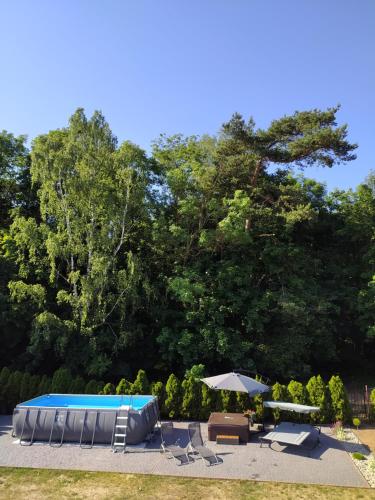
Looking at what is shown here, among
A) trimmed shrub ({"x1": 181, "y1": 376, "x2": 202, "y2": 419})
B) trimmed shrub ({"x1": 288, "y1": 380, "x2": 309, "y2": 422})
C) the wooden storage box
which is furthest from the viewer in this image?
trimmed shrub ({"x1": 181, "y1": 376, "x2": 202, "y2": 419})

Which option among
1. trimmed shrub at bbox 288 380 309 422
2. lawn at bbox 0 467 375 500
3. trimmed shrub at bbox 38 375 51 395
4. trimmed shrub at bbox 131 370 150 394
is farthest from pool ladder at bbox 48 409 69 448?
trimmed shrub at bbox 288 380 309 422

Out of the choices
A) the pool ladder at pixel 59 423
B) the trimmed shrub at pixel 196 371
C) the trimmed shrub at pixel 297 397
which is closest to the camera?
the pool ladder at pixel 59 423

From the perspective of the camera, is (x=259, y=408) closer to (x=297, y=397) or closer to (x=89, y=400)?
(x=297, y=397)

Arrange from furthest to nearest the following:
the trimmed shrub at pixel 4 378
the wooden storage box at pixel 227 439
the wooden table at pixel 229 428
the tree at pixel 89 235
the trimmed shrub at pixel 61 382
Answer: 1. the tree at pixel 89 235
2. the trimmed shrub at pixel 4 378
3. the trimmed shrub at pixel 61 382
4. the wooden table at pixel 229 428
5. the wooden storage box at pixel 227 439

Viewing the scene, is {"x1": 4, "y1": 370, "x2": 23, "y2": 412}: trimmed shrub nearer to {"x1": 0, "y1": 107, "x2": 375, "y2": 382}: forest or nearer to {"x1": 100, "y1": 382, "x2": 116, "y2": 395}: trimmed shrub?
{"x1": 0, "y1": 107, "x2": 375, "y2": 382}: forest

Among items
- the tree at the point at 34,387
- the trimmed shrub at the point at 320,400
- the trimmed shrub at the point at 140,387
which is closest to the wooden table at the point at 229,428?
the trimmed shrub at the point at 320,400

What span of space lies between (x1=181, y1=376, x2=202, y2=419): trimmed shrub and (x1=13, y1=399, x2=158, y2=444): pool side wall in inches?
99.4

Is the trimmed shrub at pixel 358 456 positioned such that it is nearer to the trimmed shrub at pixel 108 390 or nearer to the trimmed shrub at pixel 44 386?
the trimmed shrub at pixel 108 390

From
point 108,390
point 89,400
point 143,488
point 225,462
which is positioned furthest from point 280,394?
point 143,488

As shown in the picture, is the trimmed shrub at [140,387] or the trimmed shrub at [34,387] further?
the trimmed shrub at [34,387]

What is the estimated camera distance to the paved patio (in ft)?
30.5

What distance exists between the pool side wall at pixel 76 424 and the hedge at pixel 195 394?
2.56m

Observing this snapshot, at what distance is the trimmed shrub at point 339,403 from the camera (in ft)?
43.9

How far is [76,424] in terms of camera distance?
37.6 feet
